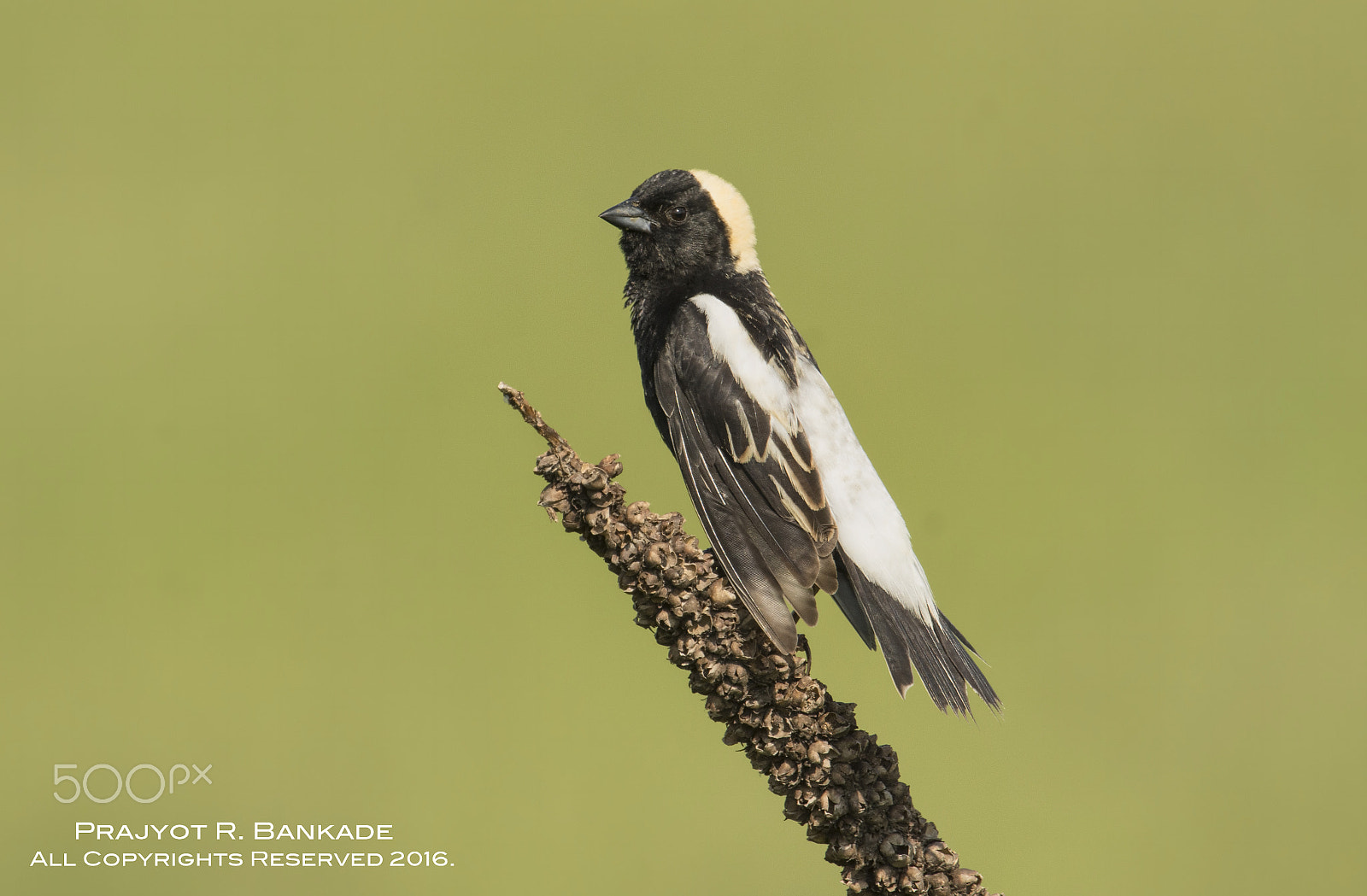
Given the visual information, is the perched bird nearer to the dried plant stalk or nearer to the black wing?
the black wing

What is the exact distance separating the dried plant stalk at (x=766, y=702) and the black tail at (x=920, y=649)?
0.49 meters

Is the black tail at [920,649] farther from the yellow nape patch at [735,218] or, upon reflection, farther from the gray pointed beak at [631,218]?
the gray pointed beak at [631,218]

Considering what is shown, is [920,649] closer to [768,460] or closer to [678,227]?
[768,460]

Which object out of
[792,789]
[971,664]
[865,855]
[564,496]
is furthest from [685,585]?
[971,664]

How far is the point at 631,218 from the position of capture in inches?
138

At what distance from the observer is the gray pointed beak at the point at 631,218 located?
3.51 meters

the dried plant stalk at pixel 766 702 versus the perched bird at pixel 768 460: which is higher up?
the perched bird at pixel 768 460

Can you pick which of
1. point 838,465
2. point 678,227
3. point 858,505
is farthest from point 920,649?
point 678,227

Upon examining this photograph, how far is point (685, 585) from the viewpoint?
2.22 m

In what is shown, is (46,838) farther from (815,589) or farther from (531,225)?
(531,225)

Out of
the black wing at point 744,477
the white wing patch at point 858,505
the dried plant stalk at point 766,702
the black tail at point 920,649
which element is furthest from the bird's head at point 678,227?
the dried plant stalk at point 766,702

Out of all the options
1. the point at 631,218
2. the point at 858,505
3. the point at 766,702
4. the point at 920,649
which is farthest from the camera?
the point at 631,218

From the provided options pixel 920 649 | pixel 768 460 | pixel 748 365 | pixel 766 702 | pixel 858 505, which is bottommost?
pixel 766 702

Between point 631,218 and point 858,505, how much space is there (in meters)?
1.19
